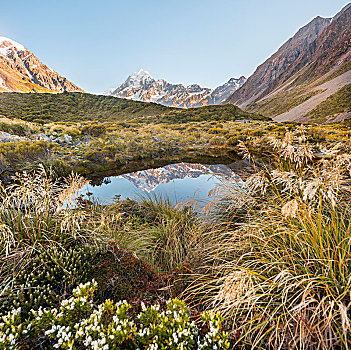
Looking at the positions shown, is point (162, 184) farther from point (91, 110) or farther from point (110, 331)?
point (91, 110)

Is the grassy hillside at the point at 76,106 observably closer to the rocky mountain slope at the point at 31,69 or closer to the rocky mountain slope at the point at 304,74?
the rocky mountain slope at the point at 304,74

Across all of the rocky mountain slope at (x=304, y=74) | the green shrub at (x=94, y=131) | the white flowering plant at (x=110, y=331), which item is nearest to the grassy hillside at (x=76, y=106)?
the green shrub at (x=94, y=131)

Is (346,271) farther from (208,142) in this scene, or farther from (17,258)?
(208,142)

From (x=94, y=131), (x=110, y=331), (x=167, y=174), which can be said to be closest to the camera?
(x=110, y=331)

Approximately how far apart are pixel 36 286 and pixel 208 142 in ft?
51.6

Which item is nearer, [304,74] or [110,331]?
[110,331]

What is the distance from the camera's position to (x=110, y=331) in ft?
3.77

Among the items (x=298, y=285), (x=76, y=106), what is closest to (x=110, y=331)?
(x=298, y=285)

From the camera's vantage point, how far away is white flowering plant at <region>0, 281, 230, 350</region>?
111 cm

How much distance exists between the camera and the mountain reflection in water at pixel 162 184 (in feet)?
17.8

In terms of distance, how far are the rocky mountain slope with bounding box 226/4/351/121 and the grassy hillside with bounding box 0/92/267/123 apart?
36.8 metres

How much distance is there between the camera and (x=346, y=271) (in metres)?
1.31

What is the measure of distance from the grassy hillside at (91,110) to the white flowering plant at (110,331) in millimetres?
32074

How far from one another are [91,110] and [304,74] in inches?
4693
